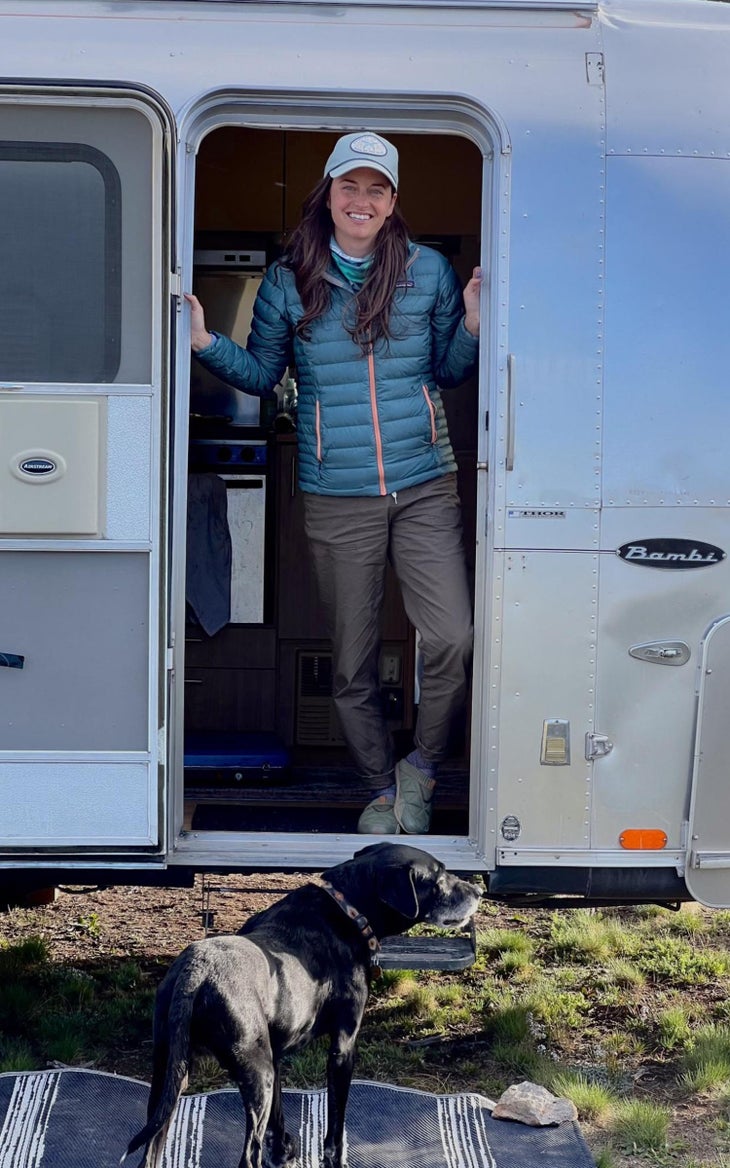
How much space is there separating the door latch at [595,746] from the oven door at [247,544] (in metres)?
2.00

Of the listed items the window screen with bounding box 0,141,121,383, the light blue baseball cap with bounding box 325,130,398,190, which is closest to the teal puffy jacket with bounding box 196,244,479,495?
the light blue baseball cap with bounding box 325,130,398,190

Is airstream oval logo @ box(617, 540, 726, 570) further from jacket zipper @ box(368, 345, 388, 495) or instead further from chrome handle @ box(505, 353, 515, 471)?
jacket zipper @ box(368, 345, 388, 495)

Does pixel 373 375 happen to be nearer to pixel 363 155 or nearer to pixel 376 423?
pixel 376 423

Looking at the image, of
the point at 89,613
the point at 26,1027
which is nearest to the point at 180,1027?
the point at 89,613

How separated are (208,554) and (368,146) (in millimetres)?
Answer: 1686

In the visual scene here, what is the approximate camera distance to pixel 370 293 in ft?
12.1

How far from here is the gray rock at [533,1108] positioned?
3416 millimetres

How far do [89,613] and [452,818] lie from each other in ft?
4.90

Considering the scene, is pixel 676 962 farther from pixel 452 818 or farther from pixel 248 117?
pixel 248 117

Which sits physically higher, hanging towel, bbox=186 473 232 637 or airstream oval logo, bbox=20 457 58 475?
airstream oval logo, bbox=20 457 58 475

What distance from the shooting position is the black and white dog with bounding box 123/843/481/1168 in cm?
274

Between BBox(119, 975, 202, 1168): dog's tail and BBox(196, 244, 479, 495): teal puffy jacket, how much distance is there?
5.35ft

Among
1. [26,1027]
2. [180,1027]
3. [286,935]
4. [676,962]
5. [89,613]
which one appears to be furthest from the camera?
[676,962]

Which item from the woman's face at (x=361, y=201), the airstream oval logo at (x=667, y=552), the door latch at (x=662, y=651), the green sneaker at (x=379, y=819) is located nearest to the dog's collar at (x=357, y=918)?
the green sneaker at (x=379, y=819)
